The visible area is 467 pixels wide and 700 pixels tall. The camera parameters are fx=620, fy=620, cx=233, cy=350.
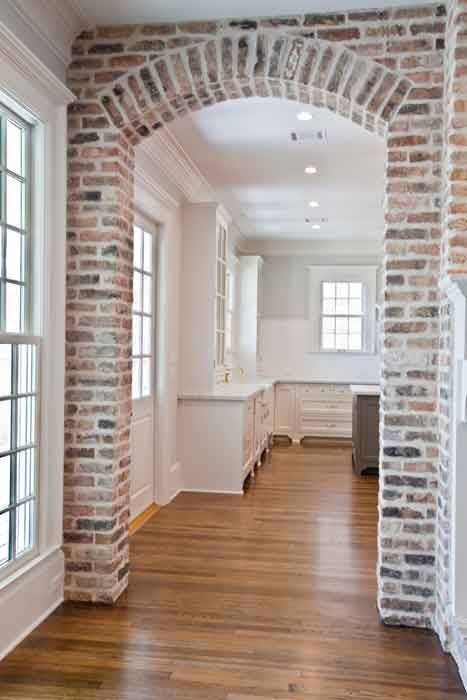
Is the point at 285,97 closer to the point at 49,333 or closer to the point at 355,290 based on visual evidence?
the point at 49,333

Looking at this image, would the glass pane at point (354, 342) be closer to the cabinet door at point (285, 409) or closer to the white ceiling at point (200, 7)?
the cabinet door at point (285, 409)

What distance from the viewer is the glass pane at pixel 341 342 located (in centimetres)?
932

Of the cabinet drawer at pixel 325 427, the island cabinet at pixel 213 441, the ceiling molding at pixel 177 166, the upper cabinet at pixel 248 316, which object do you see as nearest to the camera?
the ceiling molding at pixel 177 166

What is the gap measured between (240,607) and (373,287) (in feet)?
21.9

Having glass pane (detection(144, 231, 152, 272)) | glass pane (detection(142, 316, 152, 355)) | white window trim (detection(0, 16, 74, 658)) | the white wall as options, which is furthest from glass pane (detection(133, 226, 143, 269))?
the white wall

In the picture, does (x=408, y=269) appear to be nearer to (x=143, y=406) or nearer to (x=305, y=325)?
(x=143, y=406)

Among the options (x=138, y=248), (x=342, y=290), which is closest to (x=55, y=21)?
(x=138, y=248)

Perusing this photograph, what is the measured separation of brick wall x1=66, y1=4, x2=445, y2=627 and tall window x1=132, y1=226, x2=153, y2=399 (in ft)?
4.78

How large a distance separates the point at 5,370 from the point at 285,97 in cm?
205

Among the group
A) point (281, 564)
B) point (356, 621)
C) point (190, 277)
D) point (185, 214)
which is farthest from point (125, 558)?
point (185, 214)

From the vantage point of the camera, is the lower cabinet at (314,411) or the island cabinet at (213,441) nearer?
the island cabinet at (213,441)

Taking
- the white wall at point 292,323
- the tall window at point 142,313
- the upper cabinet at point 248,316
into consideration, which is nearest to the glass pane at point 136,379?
the tall window at point 142,313

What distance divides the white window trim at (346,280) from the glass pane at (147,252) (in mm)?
4499

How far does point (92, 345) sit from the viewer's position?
3.29m
